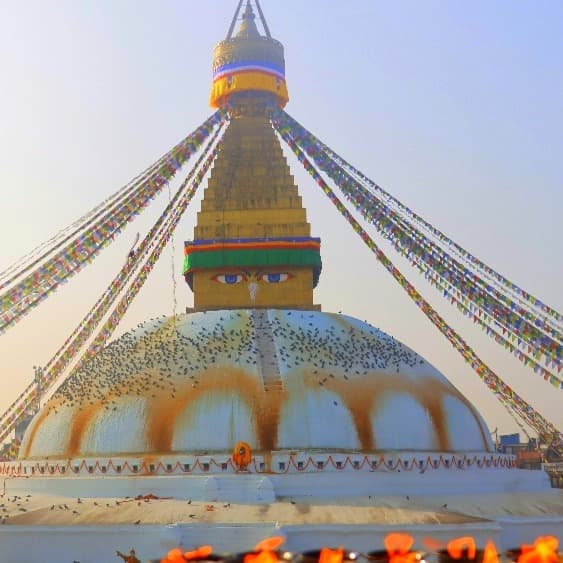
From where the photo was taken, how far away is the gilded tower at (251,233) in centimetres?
2112

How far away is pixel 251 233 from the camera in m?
21.4

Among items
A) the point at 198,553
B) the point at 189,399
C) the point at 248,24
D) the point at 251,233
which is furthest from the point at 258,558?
the point at 248,24

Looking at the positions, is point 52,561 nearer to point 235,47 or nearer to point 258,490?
point 258,490

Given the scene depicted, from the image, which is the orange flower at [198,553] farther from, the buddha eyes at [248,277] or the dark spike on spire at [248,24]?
the dark spike on spire at [248,24]

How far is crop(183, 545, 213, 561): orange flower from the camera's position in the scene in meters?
11.2

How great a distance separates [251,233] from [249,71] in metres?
4.85

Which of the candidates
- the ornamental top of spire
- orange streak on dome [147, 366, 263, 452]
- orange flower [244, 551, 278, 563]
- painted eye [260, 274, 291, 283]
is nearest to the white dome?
orange streak on dome [147, 366, 263, 452]

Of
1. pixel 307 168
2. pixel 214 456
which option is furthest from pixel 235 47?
pixel 214 456

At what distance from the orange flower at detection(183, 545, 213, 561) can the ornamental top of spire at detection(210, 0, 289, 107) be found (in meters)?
13.7

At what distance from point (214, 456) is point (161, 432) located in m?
1.24

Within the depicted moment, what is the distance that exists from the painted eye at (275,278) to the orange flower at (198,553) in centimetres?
903

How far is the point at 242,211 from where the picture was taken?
2161cm

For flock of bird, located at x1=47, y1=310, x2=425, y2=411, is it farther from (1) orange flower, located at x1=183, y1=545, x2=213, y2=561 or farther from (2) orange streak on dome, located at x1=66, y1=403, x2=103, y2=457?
(1) orange flower, located at x1=183, y1=545, x2=213, y2=561

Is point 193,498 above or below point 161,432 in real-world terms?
below
